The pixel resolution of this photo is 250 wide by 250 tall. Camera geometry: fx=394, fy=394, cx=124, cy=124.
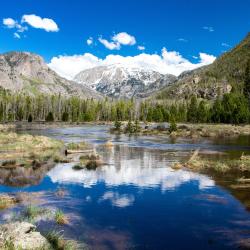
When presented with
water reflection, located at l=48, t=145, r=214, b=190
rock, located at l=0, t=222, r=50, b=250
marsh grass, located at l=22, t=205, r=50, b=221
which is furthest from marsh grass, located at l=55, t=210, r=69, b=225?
water reflection, located at l=48, t=145, r=214, b=190

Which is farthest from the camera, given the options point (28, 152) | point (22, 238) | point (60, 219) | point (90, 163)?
point (28, 152)

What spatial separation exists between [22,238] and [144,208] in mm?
13177

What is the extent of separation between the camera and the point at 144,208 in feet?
98.2

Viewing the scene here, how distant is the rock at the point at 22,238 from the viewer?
690 inches

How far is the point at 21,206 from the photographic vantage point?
1178 inches

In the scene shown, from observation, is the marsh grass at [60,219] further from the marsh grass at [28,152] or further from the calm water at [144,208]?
the marsh grass at [28,152]

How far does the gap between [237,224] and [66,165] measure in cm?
2915

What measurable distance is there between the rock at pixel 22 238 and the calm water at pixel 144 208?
4.07 m

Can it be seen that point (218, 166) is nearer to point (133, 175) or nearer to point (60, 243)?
point (133, 175)

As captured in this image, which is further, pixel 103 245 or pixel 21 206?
pixel 21 206

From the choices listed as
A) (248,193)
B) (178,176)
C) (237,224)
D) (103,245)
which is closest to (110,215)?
(103,245)

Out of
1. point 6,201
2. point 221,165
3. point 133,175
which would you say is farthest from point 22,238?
point 221,165

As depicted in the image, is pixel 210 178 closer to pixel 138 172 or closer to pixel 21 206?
pixel 138 172

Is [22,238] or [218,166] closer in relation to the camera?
[22,238]
